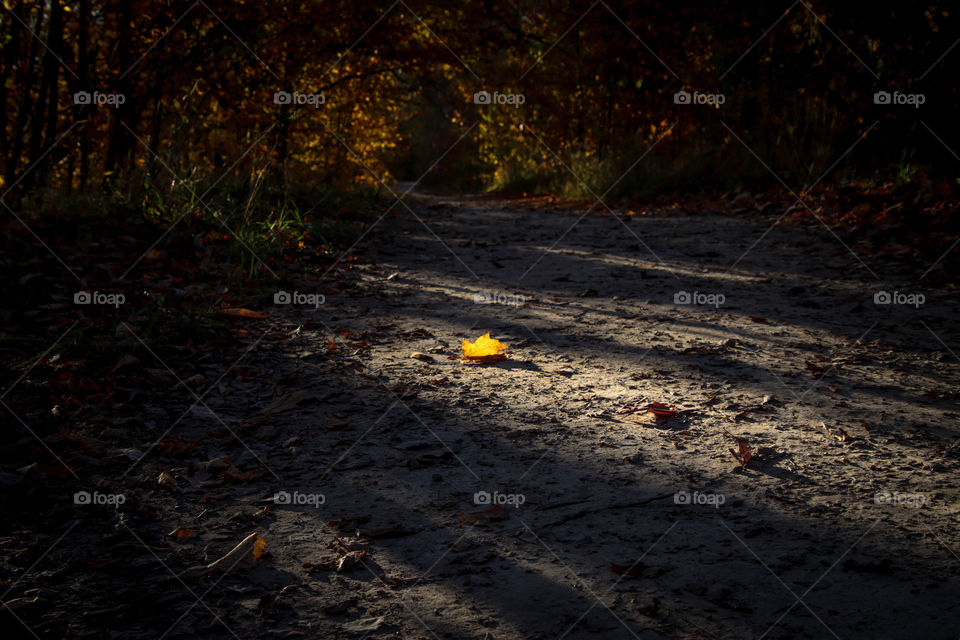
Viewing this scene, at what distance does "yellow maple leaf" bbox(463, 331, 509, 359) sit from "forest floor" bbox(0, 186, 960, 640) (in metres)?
0.09

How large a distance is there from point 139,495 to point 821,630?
1987 millimetres

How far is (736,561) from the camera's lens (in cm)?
167

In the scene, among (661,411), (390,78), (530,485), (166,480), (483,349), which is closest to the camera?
(530,485)

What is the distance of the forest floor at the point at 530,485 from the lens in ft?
5.06

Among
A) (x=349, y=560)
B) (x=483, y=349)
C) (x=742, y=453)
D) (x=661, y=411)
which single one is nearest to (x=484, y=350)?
(x=483, y=349)

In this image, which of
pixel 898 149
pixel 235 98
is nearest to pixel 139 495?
pixel 235 98

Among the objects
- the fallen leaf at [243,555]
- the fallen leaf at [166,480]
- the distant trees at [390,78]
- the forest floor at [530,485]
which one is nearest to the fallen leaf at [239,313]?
the forest floor at [530,485]

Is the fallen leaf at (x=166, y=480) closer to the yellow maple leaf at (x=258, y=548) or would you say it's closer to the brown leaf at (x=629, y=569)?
the yellow maple leaf at (x=258, y=548)

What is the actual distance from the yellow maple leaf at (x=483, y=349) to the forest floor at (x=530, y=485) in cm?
9

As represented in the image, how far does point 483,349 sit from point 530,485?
1388mm

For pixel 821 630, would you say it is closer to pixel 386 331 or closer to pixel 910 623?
pixel 910 623

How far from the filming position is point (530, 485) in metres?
2.09

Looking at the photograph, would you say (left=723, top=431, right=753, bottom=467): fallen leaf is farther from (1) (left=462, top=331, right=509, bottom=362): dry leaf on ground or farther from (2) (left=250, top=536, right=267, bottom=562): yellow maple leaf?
(2) (left=250, top=536, right=267, bottom=562): yellow maple leaf

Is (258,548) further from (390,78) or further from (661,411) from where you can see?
(390,78)
